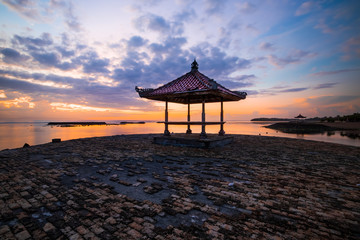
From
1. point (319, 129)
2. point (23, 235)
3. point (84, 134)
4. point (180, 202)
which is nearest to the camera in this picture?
point (23, 235)

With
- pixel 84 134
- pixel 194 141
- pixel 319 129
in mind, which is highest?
pixel 194 141

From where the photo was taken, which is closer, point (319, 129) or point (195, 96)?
point (195, 96)

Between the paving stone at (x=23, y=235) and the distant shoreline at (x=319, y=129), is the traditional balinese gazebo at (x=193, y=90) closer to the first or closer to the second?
the paving stone at (x=23, y=235)

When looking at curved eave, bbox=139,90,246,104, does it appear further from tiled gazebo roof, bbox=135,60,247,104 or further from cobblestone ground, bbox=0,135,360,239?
cobblestone ground, bbox=0,135,360,239

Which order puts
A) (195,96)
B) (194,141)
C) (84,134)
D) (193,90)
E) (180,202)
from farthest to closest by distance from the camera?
1. (84,134)
2. (195,96)
3. (194,141)
4. (193,90)
5. (180,202)

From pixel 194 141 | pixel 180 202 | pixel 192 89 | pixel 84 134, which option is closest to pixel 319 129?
pixel 194 141

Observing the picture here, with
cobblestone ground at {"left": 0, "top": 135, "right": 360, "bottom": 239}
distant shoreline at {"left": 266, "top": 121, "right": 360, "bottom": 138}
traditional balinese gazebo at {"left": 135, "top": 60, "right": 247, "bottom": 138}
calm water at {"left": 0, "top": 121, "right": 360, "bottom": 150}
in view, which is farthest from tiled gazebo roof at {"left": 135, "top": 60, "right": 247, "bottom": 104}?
distant shoreline at {"left": 266, "top": 121, "right": 360, "bottom": 138}

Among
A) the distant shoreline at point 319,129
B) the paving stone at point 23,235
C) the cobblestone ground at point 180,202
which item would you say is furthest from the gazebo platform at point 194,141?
the distant shoreline at point 319,129

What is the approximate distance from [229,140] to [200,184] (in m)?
8.55

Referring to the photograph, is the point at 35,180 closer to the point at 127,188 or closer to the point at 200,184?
the point at 127,188

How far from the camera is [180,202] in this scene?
336 centimetres

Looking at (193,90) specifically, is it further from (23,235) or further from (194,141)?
(23,235)

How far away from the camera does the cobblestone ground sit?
2.47 m

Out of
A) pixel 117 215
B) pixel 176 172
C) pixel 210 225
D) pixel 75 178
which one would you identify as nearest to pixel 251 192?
pixel 210 225
